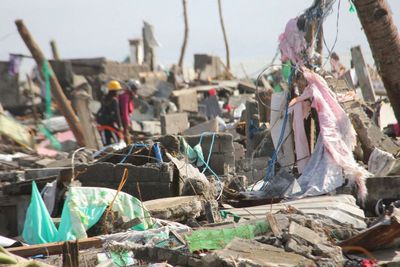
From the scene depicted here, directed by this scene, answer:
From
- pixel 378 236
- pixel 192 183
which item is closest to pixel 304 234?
pixel 378 236

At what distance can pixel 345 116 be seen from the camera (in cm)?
1134

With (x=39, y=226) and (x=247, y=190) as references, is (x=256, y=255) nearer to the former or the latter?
(x=39, y=226)

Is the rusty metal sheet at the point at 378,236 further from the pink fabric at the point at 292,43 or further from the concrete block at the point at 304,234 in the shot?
the pink fabric at the point at 292,43

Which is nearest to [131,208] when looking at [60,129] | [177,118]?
[177,118]

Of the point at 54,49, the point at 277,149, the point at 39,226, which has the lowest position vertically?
the point at 39,226

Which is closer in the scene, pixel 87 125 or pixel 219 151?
pixel 219 151

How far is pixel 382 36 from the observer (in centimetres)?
1283

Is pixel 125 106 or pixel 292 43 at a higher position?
pixel 292 43

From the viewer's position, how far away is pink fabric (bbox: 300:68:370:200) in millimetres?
10712

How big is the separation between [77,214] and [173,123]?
9953 mm

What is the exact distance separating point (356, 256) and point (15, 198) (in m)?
4.86

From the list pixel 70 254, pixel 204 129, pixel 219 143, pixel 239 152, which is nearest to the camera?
pixel 70 254

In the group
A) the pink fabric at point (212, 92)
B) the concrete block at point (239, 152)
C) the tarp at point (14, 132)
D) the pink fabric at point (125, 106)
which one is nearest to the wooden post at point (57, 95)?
the tarp at point (14, 132)

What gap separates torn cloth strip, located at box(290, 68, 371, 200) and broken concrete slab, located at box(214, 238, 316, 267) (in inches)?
136
